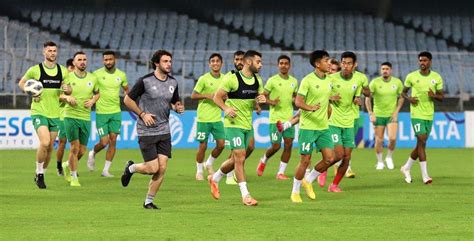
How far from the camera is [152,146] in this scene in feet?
50.9

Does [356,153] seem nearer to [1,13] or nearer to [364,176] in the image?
[364,176]

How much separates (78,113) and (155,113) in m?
6.30

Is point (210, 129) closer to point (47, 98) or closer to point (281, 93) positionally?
point (281, 93)

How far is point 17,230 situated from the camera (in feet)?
42.6

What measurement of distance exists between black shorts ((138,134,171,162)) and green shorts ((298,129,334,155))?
2512 mm

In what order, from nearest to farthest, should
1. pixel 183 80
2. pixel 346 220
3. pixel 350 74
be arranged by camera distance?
pixel 346 220
pixel 350 74
pixel 183 80

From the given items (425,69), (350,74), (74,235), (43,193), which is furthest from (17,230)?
(425,69)

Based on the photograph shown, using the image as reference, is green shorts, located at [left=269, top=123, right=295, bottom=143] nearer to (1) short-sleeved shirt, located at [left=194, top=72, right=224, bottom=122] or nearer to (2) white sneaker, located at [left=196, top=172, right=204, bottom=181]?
(1) short-sleeved shirt, located at [left=194, top=72, right=224, bottom=122]

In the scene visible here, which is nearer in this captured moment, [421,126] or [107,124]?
[421,126]

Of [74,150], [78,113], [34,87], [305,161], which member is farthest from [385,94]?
[34,87]

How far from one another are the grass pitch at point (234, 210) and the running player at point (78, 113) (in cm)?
40

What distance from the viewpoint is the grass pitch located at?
498 inches

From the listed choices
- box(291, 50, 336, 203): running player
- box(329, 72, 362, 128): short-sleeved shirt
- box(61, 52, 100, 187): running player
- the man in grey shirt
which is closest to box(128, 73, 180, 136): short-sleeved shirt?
the man in grey shirt

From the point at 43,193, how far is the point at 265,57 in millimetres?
20901
